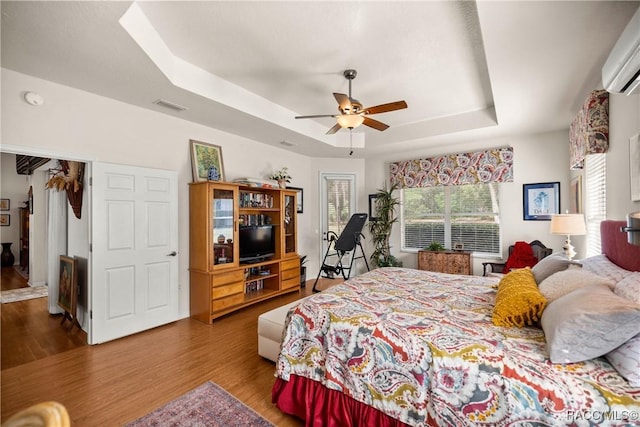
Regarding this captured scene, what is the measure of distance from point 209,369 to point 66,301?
236 cm

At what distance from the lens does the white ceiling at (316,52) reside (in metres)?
1.86

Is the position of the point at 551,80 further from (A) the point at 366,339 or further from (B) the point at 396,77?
(A) the point at 366,339

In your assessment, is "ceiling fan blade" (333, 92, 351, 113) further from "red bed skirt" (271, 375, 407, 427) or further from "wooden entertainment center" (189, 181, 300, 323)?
"red bed skirt" (271, 375, 407, 427)

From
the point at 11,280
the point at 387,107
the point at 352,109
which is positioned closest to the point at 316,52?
the point at 352,109

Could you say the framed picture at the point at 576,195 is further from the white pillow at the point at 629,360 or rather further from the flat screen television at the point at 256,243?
the flat screen television at the point at 256,243

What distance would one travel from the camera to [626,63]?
157 cm

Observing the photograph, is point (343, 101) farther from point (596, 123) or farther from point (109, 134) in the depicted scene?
point (109, 134)

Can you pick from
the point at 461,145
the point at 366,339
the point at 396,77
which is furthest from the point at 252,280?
the point at 461,145

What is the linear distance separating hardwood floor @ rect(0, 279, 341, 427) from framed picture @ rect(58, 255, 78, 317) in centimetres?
51

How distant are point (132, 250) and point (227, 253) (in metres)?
1.09

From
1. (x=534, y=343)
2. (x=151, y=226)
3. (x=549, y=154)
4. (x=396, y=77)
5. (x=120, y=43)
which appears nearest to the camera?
(x=534, y=343)

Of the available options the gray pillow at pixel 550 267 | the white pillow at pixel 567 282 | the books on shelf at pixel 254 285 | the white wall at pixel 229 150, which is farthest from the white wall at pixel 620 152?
the books on shelf at pixel 254 285

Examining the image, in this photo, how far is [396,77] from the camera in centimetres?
307

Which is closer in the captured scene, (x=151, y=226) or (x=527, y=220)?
(x=151, y=226)
